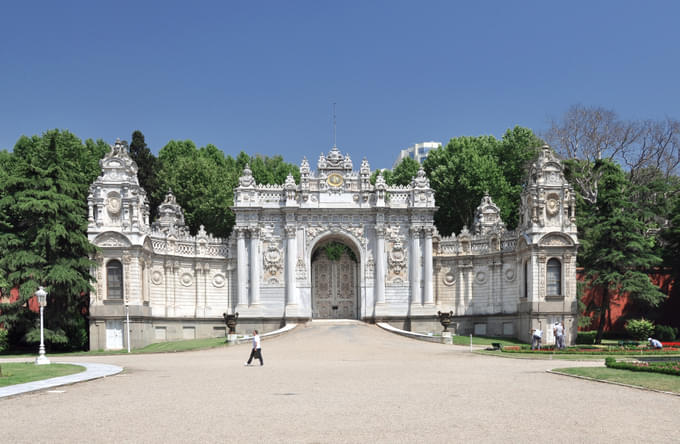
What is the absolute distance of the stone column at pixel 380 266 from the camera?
54.9m

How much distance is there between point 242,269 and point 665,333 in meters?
30.7

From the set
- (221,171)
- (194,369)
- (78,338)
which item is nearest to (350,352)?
(194,369)

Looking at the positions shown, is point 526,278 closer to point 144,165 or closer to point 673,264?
point 673,264

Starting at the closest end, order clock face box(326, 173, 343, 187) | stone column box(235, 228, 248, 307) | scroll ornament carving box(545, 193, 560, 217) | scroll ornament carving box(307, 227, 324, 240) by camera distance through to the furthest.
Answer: scroll ornament carving box(545, 193, 560, 217) → stone column box(235, 228, 248, 307) → scroll ornament carving box(307, 227, 324, 240) → clock face box(326, 173, 343, 187)

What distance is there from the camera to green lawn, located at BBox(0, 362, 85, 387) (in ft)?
78.7

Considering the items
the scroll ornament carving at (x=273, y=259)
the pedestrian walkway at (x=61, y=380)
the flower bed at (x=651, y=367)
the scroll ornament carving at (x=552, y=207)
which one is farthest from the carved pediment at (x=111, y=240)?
the flower bed at (x=651, y=367)

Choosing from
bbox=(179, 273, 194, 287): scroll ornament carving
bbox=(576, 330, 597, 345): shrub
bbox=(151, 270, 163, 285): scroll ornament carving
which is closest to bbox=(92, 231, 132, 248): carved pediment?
bbox=(151, 270, 163, 285): scroll ornament carving

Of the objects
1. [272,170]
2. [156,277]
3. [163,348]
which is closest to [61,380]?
[163,348]

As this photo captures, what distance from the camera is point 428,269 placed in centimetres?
5481

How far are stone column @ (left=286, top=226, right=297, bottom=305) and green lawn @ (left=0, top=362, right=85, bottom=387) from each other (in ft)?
81.1

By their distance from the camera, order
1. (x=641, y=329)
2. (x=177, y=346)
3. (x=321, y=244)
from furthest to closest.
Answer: (x=321, y=244) < (x=641, y=329) < (x=177, y=346)

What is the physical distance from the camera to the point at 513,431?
14.3m

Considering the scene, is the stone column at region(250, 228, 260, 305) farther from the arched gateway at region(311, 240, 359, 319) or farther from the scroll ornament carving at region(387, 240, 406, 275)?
the scroll ornament carving at region(387, 240, 406, 275)

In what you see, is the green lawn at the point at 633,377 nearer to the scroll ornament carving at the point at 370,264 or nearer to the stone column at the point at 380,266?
the stone column at the point at 380,266
